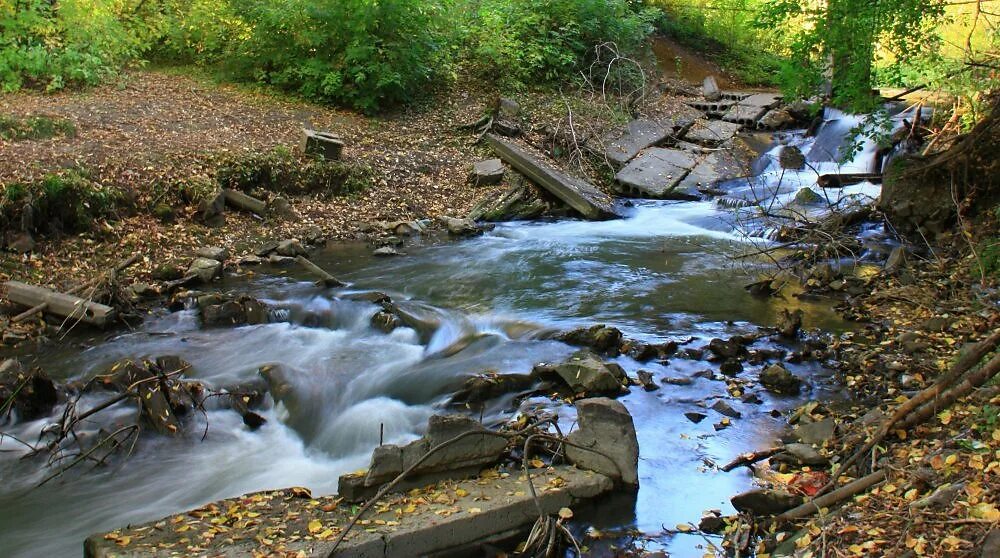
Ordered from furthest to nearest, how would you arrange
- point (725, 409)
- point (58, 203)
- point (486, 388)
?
point (58, 203) < point (486, 388) < point (725, 409)

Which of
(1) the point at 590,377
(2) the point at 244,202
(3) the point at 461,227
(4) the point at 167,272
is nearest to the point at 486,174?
(3) the point at 461,227

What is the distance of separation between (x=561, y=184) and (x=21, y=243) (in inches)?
337

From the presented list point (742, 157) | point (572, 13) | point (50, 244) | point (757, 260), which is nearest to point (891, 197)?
point (757, 260)

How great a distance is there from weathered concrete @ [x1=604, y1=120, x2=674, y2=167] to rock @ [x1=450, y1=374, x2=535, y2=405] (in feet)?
31.2

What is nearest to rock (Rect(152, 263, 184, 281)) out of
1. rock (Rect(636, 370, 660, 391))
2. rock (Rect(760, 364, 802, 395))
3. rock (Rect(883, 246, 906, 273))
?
rock (Rect(636, 370, 660, 391))

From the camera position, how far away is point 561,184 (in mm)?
14039

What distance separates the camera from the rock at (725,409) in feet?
21.6

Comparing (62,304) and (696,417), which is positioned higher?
(696,417)

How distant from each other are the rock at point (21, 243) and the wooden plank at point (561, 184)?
8.19 metres

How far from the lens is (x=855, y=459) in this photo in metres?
5.25

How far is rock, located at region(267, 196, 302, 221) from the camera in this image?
1205cm

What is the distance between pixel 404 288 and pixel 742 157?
9.78 m

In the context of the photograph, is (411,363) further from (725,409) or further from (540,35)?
(540,35)

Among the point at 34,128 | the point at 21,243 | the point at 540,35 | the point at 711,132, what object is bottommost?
the point at 21,243
